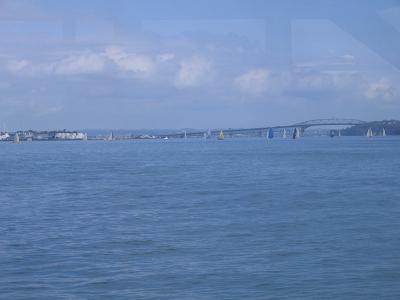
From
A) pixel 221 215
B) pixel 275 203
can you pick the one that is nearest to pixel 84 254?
pixel 221 215

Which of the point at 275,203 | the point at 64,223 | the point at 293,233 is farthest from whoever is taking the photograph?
the point at 275,203

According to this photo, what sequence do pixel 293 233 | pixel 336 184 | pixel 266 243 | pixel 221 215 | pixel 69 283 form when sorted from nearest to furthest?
pixel 69 283
pixel 266 243
pixel 293 233
pixel 221 215
pixel 336 184

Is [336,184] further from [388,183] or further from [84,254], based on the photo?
[84,254]

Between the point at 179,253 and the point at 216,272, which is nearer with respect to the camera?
A: the point at 216,272

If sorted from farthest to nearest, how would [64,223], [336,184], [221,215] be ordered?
[336,184] → [221,215] → [64,223]

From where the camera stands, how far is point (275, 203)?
17.5 metres

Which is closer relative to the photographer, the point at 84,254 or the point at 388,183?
the point at 84,254

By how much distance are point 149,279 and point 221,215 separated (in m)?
5.94

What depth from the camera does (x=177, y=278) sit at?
9.34 meters

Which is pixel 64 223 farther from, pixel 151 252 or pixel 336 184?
pixel 336 184

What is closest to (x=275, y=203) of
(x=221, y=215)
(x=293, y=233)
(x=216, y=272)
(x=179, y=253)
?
(x=221, y=215)

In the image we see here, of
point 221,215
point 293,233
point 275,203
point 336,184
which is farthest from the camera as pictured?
point 336,184

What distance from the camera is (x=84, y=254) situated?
10742 mm

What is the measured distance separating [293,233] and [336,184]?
10961 mm
